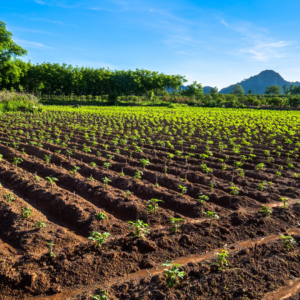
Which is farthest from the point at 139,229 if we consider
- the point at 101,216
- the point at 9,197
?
the point at 9,197

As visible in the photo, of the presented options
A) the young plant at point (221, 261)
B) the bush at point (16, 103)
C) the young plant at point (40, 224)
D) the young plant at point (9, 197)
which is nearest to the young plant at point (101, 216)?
the young plant at point (40, 224)

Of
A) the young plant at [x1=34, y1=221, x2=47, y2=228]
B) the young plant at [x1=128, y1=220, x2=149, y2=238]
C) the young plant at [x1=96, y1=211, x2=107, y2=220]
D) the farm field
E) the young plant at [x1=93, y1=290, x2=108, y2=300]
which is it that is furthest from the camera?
the young plant at [x1=96, y1=211, x2=107, y2=220]

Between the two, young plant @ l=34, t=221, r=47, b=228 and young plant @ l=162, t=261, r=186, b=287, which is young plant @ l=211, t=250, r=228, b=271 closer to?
young plant @ l=162, t=261, r=186, b=287

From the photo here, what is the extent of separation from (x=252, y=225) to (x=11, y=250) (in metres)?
5.05

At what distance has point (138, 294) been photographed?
146 inches

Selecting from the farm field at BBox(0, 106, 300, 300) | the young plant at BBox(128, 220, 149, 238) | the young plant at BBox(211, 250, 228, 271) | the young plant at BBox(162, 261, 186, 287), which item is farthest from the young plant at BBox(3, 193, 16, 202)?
the young plant at BBox(211, 250, 228, 271)

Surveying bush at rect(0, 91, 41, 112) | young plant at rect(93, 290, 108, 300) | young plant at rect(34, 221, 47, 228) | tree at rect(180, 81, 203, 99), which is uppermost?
tree at rect(180, 81, 203, 99)

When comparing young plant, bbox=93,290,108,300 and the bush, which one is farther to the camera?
the bush

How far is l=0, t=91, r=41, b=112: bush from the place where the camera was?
2931 cm

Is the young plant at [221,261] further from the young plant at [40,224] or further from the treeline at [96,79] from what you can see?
the treeline at [96,79]

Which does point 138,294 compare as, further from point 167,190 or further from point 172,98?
point 172,98

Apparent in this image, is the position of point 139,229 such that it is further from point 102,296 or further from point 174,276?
point 102,296

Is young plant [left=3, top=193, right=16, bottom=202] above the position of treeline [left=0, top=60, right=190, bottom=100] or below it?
below

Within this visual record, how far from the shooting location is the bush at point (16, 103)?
29.3 metres
